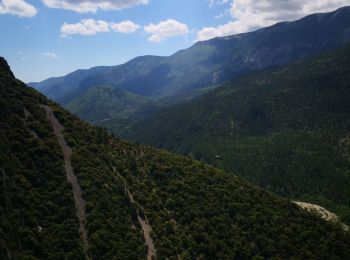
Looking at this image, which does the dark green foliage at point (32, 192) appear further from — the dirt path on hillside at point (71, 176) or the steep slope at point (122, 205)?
the dirt path on hillside at point (71, 176)

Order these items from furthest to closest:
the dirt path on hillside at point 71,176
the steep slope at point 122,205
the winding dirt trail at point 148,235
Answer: the winding dirt trail at point 148,235 < the dirt path on hillside at point 71,176 < the steep slope at point 122,205

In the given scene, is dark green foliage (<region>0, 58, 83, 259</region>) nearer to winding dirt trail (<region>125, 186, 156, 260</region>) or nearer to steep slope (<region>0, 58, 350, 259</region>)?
steep slope (<region>0, 58, 350, 259</region>)

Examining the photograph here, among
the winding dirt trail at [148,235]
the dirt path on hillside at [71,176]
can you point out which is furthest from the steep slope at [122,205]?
the dirt path on hillside at [71,176]

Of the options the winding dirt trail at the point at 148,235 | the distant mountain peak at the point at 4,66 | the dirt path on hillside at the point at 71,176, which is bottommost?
the winding dirt trail at the point at 148,235

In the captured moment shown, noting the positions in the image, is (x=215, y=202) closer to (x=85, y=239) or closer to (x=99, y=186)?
(x=99, y=186)

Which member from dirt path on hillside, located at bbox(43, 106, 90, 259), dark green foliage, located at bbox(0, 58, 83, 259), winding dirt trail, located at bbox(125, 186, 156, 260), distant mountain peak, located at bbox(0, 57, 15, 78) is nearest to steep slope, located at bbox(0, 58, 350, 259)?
dark green foliage, located at bbox(0, 58, 83, 259)

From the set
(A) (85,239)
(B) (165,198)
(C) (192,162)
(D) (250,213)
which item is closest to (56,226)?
(A) (85,239)

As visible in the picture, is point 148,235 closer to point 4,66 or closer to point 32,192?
point 32,192

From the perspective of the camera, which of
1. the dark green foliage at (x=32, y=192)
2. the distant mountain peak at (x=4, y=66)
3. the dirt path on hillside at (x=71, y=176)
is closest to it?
the dark green foliage at (x=32, y=192)
